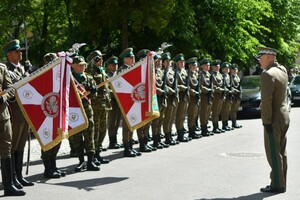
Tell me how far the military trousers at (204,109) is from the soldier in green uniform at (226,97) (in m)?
1.13

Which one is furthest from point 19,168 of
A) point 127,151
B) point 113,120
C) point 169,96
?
point 169,96

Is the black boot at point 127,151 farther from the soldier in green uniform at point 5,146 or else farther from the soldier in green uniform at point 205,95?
the soldier in green uniform at point 205,95

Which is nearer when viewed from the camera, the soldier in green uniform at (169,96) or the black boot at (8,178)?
the black boot at (8,178)

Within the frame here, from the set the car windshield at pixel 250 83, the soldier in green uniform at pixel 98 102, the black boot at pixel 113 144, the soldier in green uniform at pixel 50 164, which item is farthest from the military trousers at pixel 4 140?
the car windshield at pixel 250 83

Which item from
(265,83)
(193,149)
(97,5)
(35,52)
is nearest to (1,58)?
(35,52)

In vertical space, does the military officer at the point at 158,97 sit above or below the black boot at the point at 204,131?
above

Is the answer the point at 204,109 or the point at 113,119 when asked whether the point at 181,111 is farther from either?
the point at 113,119

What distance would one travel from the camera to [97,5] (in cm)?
2048

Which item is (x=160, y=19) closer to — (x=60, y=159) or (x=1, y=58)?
(x=60, y=159)

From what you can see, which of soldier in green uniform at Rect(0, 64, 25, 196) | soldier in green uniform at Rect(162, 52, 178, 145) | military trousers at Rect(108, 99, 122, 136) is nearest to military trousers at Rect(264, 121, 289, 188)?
soldier in green uniform at Rect(0, 64, 25, 196)

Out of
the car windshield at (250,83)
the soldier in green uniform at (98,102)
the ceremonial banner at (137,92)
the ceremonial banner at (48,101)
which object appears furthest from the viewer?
the car windshield at (250,83)

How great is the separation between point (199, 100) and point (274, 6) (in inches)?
714

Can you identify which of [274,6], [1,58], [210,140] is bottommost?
[210,140]

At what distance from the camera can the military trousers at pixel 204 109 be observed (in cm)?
1542
